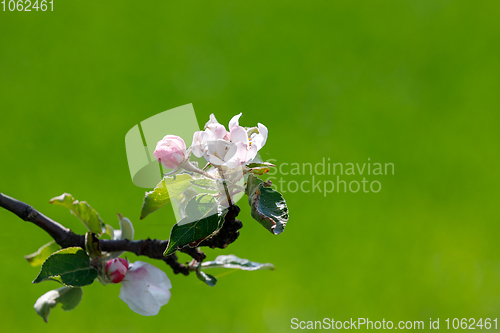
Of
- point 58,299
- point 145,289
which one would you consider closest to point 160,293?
point 145,289

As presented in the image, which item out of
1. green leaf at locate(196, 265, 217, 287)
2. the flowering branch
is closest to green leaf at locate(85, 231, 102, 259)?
the flowering branch

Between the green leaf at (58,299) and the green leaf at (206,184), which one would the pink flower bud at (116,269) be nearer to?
the green leaf at (58,299)

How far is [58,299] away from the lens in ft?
1.67

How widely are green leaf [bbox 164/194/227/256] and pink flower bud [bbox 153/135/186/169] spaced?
0.04 meters

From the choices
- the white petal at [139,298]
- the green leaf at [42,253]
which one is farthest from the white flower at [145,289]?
the green leaf at [42,253]

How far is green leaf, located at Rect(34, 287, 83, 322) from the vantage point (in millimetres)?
497

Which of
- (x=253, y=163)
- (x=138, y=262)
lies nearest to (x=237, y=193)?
(x=253, y=163)

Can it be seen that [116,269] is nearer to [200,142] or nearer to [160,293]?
[160,293]

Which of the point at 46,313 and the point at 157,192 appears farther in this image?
the point at 46,313

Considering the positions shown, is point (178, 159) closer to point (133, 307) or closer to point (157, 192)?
point (157, 192)

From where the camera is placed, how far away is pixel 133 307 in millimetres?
481

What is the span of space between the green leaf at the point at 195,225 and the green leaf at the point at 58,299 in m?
0.22

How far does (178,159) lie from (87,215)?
0.20m

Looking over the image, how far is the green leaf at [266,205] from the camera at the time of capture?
0.34 metres
